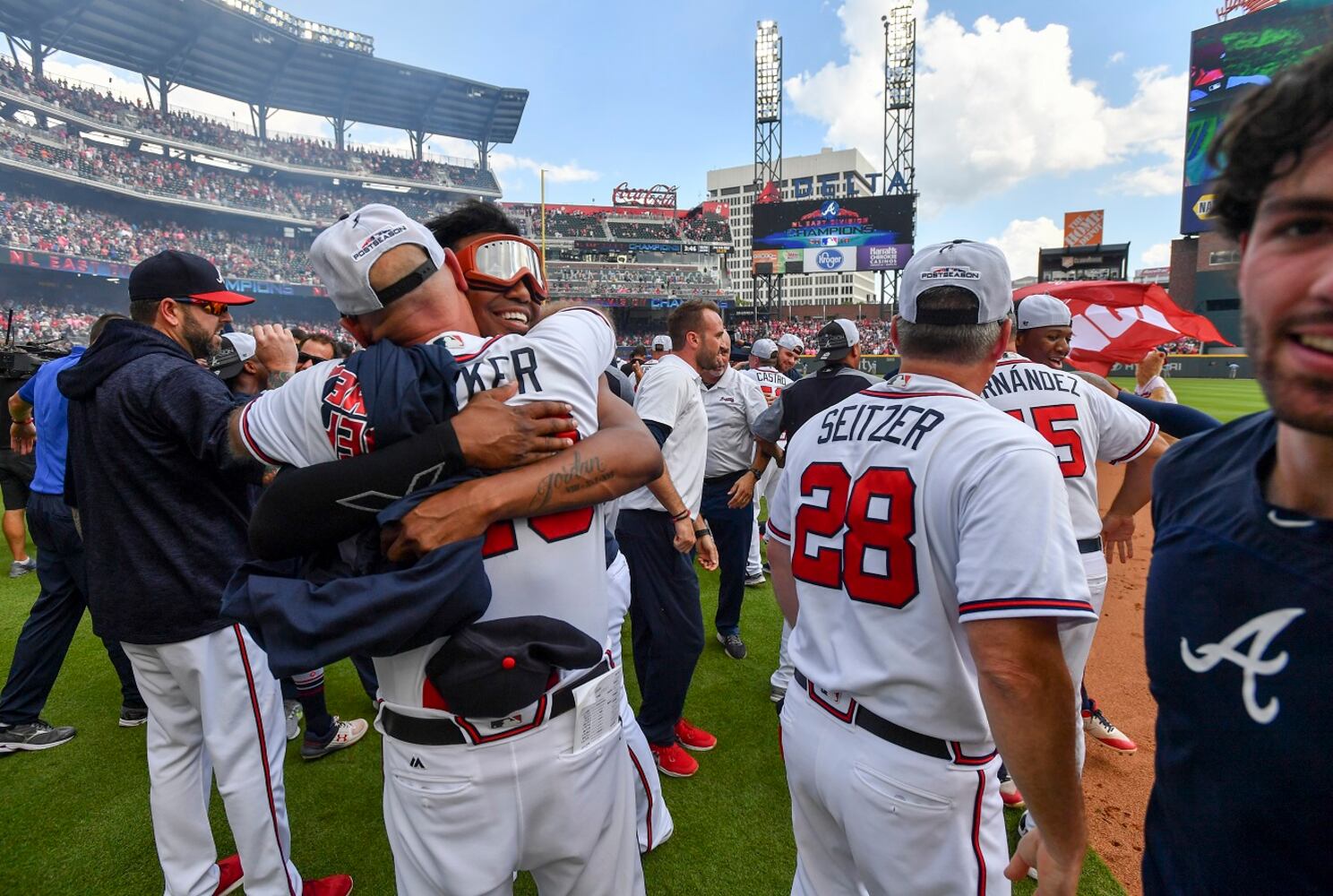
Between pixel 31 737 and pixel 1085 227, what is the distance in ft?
159

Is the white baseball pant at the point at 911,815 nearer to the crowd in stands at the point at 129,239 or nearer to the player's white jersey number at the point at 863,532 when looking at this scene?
the player's white jersey number at the point at 863,532

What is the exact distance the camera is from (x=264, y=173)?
41094 mm

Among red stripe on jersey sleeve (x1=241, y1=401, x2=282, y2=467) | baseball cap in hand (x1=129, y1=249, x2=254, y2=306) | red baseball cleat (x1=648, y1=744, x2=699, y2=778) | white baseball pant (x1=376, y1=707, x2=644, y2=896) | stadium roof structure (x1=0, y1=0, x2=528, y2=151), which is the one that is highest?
stadium roof structure (x1=0, y1=0, x2=528, y2=151)

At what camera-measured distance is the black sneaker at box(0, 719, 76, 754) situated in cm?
370

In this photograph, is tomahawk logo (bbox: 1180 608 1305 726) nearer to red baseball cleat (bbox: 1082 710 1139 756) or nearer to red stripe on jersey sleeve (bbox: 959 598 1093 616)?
red stripe on jersey sleeve (bbox: 959 598 1093 616)

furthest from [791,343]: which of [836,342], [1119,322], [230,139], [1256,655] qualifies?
[230,139]

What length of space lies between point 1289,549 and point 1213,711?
0.26 metres

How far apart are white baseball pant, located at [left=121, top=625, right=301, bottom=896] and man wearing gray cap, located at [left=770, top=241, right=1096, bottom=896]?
197cm

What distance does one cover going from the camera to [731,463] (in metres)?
4.71

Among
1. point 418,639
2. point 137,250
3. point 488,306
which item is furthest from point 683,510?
point 137,250

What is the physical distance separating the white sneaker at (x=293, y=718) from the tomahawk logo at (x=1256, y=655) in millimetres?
4290

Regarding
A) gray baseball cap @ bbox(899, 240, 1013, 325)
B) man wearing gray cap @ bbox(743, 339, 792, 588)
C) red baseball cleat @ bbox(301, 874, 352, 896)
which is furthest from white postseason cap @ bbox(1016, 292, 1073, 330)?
red baseball cleat @ bbox(301, 874, 352, 896)

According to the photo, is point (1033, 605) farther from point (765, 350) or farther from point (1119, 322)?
point (765, 350)

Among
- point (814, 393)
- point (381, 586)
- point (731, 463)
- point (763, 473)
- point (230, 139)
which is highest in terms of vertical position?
point (230, 139)
